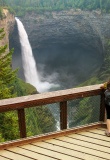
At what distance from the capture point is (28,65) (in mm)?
62344

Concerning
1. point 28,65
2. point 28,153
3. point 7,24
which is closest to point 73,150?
point 28,153

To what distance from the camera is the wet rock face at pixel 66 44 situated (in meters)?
65.1

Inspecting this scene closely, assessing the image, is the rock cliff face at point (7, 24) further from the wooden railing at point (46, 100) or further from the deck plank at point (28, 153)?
the deck plank at point (28, 153)

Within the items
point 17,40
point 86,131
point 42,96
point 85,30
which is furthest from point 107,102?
point 85,30

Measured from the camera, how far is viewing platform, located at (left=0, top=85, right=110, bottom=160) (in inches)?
189

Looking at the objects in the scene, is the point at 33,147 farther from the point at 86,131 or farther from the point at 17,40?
the point at 17,40

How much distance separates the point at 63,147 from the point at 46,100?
36.5 inches

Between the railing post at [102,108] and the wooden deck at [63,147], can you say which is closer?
the wooden deck at [63,147]

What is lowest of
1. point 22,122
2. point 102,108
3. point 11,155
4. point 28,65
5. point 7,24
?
point 11,155

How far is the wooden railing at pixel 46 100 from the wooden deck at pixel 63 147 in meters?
0.24

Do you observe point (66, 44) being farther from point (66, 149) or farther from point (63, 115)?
point (66, 149)

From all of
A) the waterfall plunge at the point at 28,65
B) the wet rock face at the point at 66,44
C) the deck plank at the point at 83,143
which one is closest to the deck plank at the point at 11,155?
the deck plank at the point at 83,143

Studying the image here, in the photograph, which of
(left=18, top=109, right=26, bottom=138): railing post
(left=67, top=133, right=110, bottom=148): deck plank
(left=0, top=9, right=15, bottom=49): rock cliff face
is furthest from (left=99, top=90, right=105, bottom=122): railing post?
(left=0, top=9, right=15, bottom=49): rock cliff face

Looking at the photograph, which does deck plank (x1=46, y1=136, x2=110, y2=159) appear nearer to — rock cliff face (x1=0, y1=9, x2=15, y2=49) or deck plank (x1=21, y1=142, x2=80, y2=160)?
deck plank (x1=21, y1=142, x2=80, y2=160)
